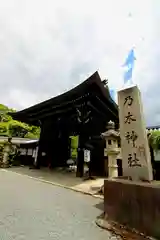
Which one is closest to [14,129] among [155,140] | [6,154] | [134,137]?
[6,154]

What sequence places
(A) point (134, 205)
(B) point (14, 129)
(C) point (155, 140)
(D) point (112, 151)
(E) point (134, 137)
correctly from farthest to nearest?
(B) point (14, 129), (C) point (155, 140), (D) point (112, 151), (E) point (134, 137), (A) point (134, 205)

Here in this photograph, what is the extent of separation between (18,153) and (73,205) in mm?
16144

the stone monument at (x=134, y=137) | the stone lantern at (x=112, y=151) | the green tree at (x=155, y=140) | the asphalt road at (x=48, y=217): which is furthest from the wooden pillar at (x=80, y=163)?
the stone monument at (x=134, y=137)

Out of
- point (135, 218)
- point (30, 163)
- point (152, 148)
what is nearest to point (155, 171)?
point (152, 148)

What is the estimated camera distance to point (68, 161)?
17.1 metres

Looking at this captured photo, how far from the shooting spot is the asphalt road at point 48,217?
3537 mm

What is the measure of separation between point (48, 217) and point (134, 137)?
289cm

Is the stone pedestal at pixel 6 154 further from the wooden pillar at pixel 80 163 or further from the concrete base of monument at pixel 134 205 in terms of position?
the concrete base of monument at pixel 134 205

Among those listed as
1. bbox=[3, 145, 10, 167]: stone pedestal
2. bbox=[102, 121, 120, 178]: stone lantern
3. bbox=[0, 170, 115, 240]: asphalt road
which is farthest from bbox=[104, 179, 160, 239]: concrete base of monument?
bbox=[3, 145, 10, 167]: stone pedestal

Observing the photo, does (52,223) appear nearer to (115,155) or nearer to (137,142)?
(137,142)

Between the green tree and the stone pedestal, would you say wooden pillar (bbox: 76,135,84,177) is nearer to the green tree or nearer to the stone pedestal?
the green tree

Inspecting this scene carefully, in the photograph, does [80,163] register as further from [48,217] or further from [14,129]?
[14,129]

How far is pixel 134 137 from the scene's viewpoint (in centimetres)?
504

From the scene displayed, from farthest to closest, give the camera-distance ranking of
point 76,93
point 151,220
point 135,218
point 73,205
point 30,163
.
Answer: point 30,163 → point 76,93 → point 73,205 → point 135,218 → point 151,220
